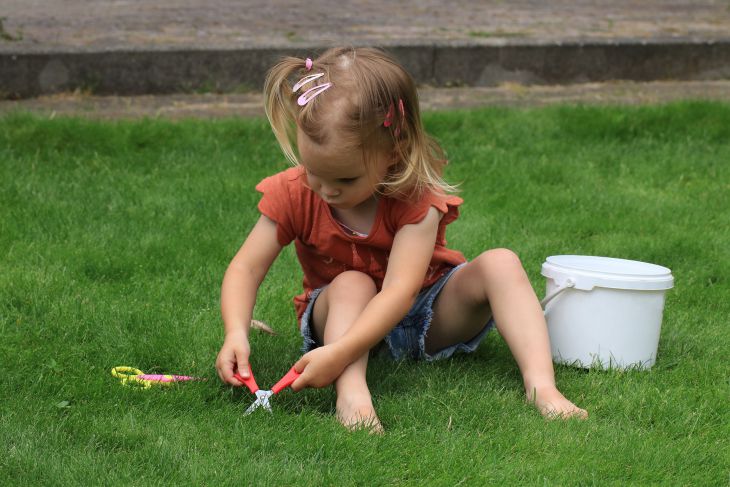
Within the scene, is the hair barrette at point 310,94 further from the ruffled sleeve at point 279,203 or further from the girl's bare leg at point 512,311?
the girl's bare leg at point 512,311

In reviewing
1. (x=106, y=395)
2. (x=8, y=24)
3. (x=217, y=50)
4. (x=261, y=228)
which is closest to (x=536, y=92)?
(x=217, y=50)

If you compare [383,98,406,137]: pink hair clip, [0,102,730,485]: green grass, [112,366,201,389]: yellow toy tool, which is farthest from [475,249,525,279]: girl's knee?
[112,366,201,389]: yellow toy tool

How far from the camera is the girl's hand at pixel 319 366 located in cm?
248

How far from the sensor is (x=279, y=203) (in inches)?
108

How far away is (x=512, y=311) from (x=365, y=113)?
Answer: 26.3 inches

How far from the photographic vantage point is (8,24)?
23.0 feet

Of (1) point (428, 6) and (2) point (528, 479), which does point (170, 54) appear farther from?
(2) point (528, 479)

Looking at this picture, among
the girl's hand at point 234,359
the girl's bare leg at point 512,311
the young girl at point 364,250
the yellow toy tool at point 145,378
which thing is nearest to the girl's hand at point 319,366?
the young girl at point 364,250

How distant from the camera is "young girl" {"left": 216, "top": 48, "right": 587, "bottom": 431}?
2480 millimetres

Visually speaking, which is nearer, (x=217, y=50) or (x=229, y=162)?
(x=229, y=162)

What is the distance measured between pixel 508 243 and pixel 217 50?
2.70 m

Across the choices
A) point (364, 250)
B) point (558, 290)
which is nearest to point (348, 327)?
point (364, 250)

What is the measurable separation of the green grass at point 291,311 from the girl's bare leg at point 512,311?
71mm

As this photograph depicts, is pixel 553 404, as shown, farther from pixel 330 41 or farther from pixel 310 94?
pixel 330 41
